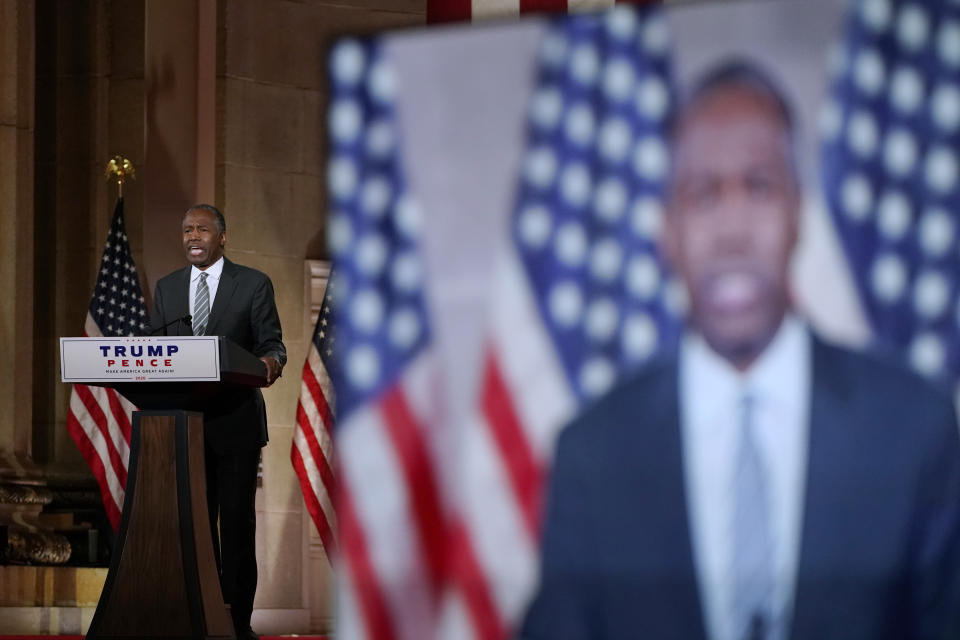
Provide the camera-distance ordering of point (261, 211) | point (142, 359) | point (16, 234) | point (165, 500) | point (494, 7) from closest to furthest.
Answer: point (494, 7) < point (142, 359) < point (165, 500) < point (16, 234) < point (261, 211)

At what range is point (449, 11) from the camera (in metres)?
3.34

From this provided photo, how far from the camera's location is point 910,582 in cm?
231

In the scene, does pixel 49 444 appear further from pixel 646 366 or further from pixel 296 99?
pixel 646 366

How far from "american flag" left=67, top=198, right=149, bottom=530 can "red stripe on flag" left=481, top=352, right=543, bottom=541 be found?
557cm

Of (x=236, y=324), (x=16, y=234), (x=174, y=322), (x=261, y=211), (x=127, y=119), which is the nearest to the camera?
(x=174, y=322)

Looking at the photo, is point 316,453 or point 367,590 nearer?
point 367,590

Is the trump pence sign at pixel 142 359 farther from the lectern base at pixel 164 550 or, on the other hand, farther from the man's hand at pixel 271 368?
the man's hand at pixel 271 368

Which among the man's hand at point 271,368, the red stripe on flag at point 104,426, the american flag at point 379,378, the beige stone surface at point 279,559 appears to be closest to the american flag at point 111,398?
the red stripe on flag at point 104,426

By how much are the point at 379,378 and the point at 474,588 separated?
16.9 inches

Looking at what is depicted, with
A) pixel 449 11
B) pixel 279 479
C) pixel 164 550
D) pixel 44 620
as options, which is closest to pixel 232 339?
pixel 164 550

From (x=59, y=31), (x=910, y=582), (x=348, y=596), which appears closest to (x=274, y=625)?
(x=59, y=31)

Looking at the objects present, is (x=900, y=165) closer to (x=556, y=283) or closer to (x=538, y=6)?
(x=556, y=283)

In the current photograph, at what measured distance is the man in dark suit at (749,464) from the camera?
231cm

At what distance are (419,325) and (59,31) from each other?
7711 millimetres
